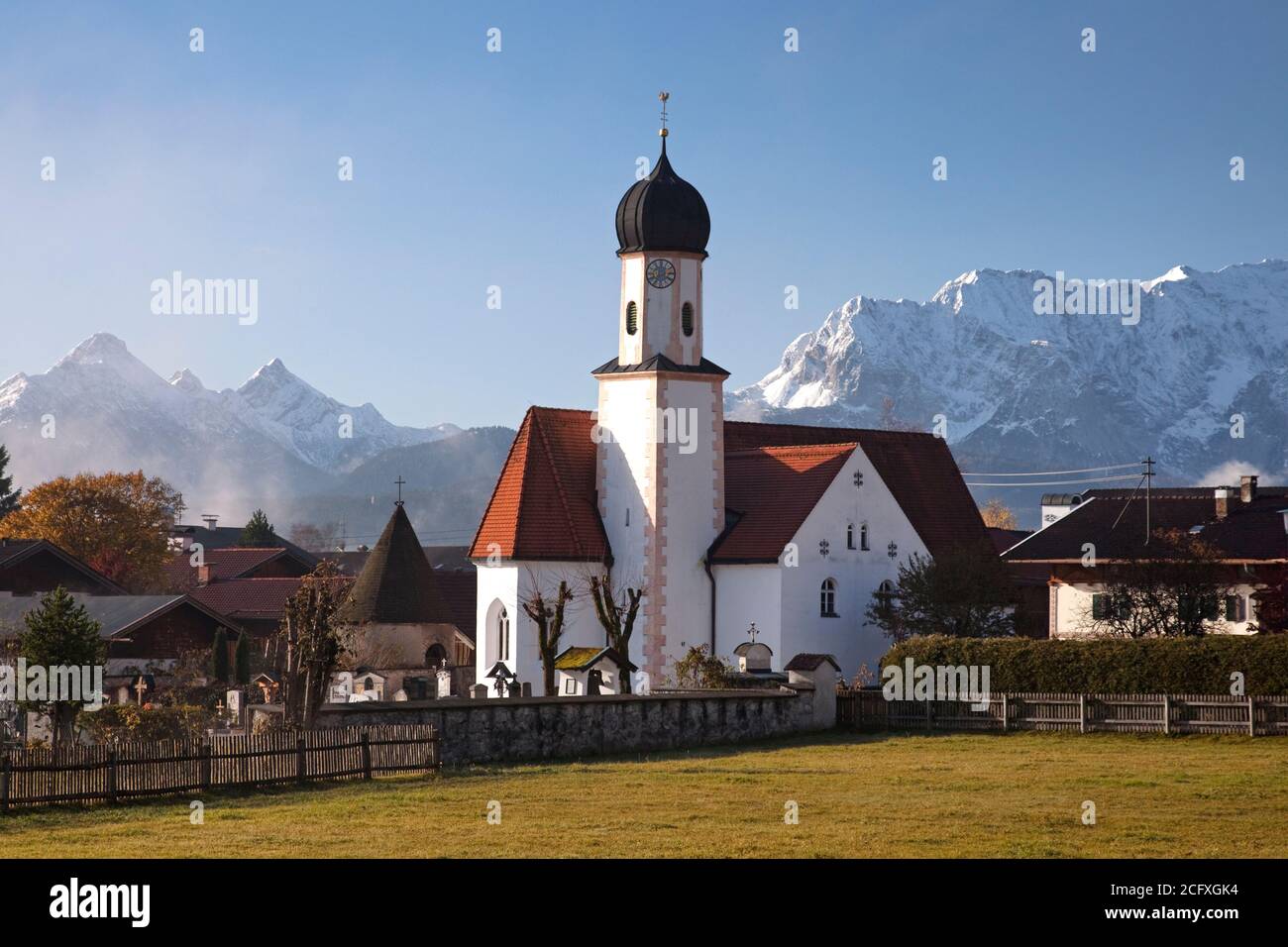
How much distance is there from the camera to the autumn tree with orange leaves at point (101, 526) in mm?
95188

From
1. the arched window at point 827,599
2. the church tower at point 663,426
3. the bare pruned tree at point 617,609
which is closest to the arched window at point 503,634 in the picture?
the bare pruned tree at point 617,609

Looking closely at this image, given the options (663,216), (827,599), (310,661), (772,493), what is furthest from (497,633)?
(310,661)

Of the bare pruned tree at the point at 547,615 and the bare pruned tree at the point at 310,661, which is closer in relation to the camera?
the bare pruned tree at the point at 310,661

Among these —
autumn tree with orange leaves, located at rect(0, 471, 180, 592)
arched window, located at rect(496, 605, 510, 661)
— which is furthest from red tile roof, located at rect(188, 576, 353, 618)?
arched window, located at rect(496, 605, 510, 661)

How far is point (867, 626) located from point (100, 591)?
40.5 meters

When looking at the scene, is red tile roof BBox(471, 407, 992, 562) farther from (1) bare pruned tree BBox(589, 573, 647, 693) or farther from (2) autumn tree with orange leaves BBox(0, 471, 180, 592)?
(2) autumn tree with orange leaves BBox(0, 471, 180, 592)

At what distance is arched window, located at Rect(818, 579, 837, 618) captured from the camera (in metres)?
56.2

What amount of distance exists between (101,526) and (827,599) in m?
52.3

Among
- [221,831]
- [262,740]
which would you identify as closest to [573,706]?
[262,740]

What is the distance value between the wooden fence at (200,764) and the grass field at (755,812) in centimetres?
45

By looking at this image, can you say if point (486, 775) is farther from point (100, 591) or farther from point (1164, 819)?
point (100, 591)

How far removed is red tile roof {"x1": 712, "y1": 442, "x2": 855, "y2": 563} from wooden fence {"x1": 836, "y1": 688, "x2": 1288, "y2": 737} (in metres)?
10.7

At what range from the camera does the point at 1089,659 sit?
140 ft

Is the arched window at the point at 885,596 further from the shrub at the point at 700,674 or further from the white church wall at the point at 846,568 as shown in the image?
the shrub at the point at 700,674
